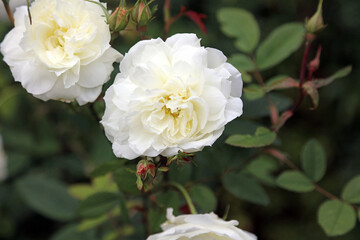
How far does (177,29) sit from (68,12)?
101 cm

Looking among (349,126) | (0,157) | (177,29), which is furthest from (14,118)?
(349,126)

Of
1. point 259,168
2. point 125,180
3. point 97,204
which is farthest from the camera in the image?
point 259,168

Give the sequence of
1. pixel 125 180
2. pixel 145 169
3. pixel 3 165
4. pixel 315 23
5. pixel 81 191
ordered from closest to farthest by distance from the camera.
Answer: pixel 145 169, pixel 315 23, pixel 125 180, pixel 81 191, pixel 3 165

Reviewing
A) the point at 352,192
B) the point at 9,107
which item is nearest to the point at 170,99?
the point at 352,192

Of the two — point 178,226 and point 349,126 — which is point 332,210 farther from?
point 349,126

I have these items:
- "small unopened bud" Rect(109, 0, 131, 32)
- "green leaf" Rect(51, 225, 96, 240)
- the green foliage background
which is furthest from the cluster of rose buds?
"green leaf" Rect(51, 225, 96, 240)

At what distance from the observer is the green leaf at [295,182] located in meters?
1.11

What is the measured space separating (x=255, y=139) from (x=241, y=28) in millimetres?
437

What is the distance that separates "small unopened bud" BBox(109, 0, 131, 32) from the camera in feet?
2.77

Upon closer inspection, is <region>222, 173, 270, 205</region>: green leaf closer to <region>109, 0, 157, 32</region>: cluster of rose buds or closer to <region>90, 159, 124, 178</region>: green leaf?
<region>90, 159, 124, 178</region>: green leaf

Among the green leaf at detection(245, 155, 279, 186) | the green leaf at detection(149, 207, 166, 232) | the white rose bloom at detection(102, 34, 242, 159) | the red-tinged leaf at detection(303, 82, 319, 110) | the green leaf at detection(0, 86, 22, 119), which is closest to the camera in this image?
the white rose bloom at detection(102, 34, 242, 159)

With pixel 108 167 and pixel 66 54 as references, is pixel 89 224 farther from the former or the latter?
pixel 66 54

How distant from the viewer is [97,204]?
114 cm

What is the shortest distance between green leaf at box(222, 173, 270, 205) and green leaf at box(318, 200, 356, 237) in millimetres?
158
